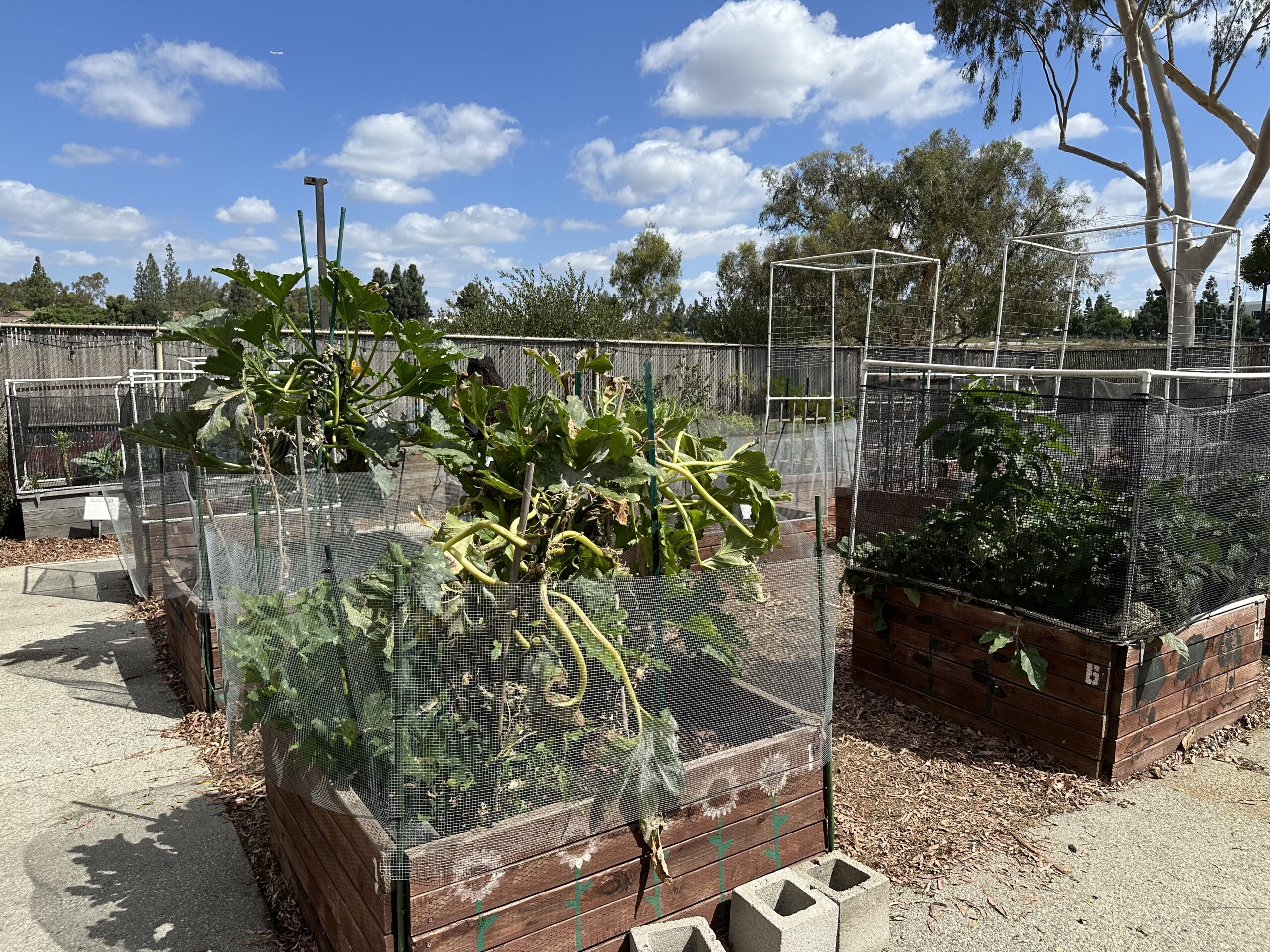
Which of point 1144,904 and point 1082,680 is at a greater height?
point 1082,680

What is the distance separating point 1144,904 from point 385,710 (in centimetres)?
255

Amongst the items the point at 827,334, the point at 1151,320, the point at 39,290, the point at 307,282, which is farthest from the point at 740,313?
the point at 39,290

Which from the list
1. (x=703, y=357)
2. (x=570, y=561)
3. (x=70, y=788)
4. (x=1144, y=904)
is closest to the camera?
(x=570, y=561)

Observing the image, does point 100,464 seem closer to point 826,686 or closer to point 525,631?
point 525,631

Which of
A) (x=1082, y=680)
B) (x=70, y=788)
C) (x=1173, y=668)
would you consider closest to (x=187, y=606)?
(x=70, y=788)

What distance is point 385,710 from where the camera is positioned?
1926 mm

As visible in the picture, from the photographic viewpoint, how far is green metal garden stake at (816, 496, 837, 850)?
2.60 m

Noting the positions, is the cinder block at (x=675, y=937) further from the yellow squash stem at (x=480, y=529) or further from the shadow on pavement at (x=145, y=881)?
the shadow on pavement at (x=145, y=881)

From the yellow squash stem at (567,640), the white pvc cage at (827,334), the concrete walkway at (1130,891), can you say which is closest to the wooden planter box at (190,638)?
the yellow squash stem at (567,640)

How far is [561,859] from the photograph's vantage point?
2041 mm

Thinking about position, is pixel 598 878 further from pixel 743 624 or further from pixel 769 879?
pixel 743 624

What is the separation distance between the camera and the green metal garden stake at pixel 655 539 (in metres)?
2.19

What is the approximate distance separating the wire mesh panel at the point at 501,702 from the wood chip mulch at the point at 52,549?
279 inches

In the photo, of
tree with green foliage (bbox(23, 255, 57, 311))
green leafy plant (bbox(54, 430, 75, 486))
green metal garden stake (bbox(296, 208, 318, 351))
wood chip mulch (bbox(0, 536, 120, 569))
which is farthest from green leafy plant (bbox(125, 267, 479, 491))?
tree with green foliage (bbox(23, 255, 57, 311))
